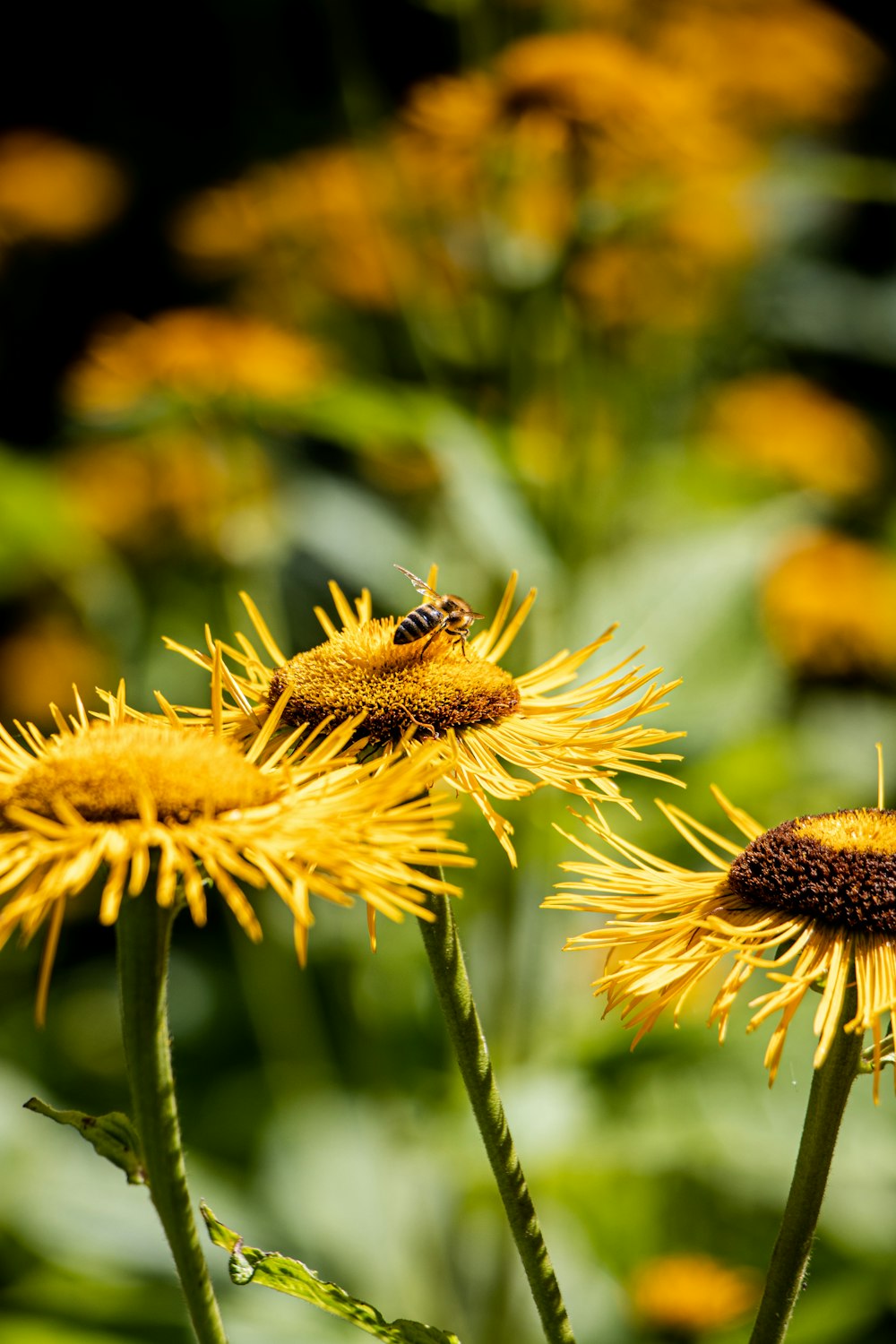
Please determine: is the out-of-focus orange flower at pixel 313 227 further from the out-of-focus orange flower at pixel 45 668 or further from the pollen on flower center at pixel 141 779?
the pollen on flower center at pixel 141 779

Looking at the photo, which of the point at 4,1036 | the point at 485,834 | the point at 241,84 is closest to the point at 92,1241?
the point at 485,834

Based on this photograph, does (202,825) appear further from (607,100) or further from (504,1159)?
(607,100)

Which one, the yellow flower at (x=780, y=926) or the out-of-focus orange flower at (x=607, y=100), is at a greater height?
the out-of-focus orange flower at (x=607, y=100)

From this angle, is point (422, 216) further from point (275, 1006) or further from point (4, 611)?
point (4, 611)

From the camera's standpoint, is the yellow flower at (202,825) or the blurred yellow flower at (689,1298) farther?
the blurred yellow flower at (689,1298)

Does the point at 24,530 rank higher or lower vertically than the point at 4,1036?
higher

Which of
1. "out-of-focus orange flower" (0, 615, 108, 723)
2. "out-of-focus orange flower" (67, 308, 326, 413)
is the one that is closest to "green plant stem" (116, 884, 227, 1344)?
"out-of-focus orange flower" (67, 308, 326, 413)

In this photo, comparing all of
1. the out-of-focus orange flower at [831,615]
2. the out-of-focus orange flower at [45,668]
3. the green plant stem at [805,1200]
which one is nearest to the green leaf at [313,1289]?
the green plant stem at [805,1200]
